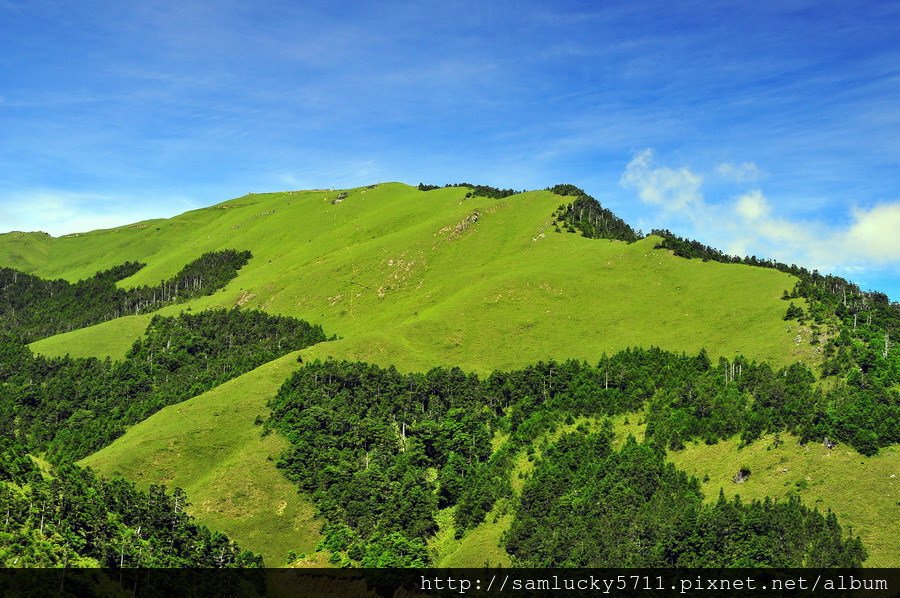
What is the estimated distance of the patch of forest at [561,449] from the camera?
12012cm

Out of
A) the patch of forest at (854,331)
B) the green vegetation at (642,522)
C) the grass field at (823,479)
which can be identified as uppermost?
the patch of forest at (854,331)

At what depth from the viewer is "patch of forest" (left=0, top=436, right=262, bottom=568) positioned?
330ft

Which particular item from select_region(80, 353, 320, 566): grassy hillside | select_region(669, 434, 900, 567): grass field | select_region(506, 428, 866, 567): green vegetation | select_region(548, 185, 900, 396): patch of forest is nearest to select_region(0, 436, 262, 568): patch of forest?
select_region(80, 353, 320, 566): grassy hillside

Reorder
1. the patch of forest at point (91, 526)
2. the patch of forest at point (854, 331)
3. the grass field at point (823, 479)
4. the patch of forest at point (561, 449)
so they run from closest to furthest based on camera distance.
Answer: the patch of forest at point (91, 526)
the grass field at point (823, 479)
the patch of forest at point (561, 449)
the patch of forest at point (854, 331)

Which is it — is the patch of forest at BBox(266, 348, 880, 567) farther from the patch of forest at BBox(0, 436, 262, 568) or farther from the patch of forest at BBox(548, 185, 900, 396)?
the patch of forest at BBox(0, 436, 262, 568)

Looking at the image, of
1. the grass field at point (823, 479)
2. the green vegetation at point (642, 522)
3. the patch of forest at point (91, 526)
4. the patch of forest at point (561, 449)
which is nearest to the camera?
the patch of forest at point (91, 526)

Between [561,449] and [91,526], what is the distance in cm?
9327

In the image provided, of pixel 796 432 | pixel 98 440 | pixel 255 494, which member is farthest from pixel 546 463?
pixel 98 440

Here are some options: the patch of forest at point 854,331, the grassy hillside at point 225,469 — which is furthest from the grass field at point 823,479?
the grassy hillside at point 225,469

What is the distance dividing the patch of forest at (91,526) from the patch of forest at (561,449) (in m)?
28.6

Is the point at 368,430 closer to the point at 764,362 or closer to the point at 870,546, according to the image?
the point at 764,362

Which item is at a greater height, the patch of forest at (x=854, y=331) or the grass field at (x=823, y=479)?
the patch of forest at (x=854, y=331)

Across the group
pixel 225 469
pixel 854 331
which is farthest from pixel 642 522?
pixel 225 469

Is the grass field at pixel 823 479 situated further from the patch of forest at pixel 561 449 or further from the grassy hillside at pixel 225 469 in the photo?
the grassy hillside at pixel 225 469
